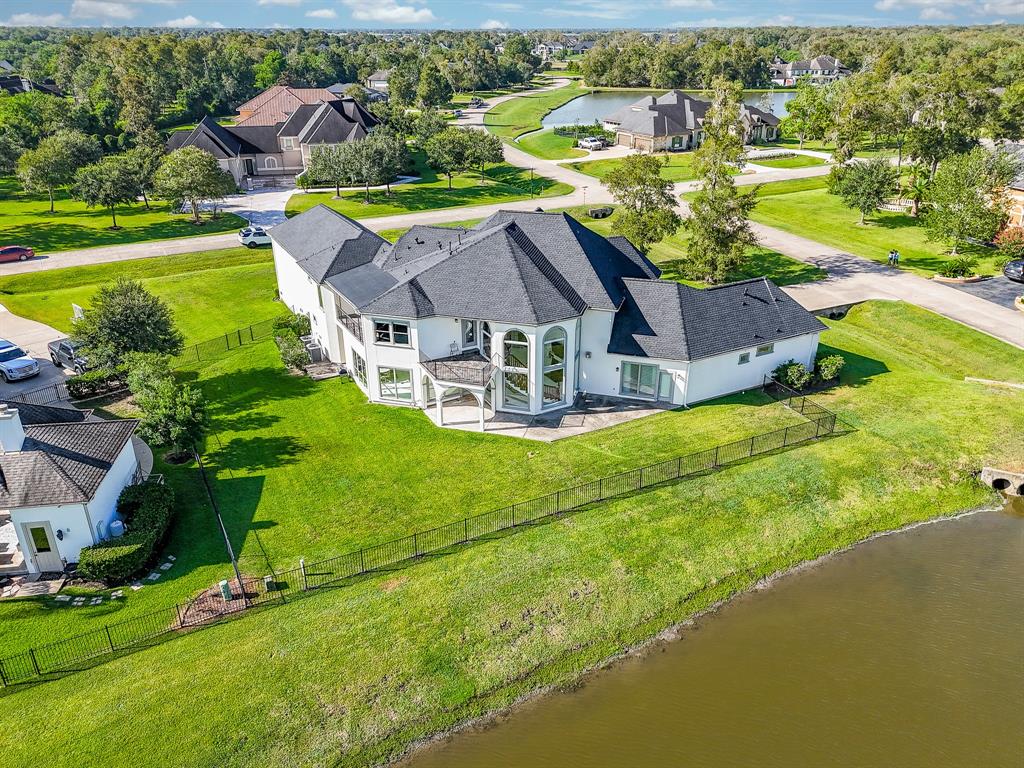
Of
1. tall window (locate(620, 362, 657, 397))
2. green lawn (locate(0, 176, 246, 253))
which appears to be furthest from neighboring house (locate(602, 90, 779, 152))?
tall window (locate(620, 362, 657, 397))

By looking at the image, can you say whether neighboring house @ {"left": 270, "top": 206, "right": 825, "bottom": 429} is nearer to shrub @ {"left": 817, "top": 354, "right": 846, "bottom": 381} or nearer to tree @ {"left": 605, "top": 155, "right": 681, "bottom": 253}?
shrub @ {"left": 817, "top": 354, "right": 846, "bottom": 381}

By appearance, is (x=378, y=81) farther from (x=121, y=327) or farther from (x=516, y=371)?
(x=516, y=371)

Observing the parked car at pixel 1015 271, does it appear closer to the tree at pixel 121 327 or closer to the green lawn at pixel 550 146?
the tree at pixel 121 327

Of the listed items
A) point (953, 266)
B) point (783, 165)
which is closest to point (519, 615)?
point (953, 266)

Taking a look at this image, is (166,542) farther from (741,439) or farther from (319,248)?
(741,439)

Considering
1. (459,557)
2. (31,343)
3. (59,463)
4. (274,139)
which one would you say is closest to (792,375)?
(459,557)
